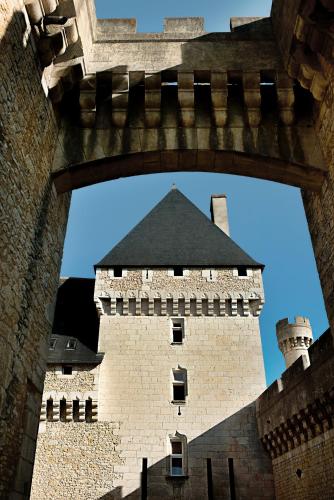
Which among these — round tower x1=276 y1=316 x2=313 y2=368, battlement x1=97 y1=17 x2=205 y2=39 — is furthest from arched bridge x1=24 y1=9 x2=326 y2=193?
round tower x1=276 y1=316 x2=313 y2=368

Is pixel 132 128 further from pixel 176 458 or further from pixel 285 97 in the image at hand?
pixel 176 458

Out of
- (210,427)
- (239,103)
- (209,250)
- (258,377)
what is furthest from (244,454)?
(239,103)

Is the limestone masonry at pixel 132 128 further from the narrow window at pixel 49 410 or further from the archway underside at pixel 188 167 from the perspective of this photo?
the narrow window at pixel 49 410

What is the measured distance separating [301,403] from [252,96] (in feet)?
20.7

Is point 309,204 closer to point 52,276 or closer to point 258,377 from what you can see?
point 52,276

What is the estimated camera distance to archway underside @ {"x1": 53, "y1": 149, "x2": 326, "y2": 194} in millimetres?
5008

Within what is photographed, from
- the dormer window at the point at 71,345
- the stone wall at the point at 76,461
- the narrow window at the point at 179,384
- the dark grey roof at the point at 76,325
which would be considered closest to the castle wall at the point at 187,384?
the narrow window at the point at 179,384

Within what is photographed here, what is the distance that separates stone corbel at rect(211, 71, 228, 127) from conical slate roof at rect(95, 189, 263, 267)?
30.3ft

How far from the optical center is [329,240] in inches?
183

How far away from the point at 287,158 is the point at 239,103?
96cm

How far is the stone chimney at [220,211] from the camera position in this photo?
1791 centimetres

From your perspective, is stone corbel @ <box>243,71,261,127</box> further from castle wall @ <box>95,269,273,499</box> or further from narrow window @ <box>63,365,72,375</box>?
narrow window @ <box>63,365,72,375</box>

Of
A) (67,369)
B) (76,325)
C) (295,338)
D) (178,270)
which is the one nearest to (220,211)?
(178,270)

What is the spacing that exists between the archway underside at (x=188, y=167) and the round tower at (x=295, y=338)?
9.50 metres
